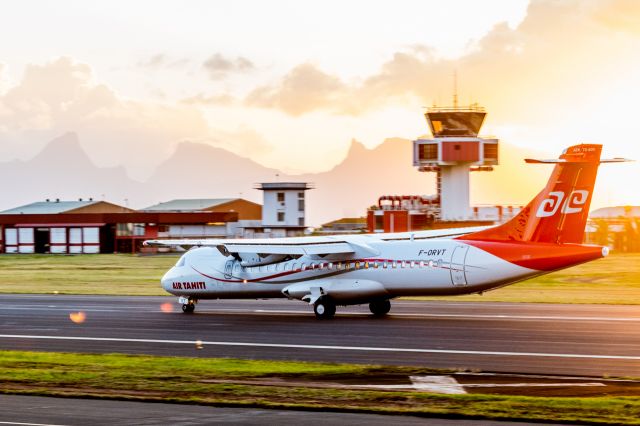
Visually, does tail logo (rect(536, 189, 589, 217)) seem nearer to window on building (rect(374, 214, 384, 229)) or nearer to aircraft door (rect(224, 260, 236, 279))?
aircraft door (rect(224, 260, 236, 279))

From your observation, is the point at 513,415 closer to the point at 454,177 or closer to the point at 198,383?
the point at 198,383

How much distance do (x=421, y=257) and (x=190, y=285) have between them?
36.7 feet

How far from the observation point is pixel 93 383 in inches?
825

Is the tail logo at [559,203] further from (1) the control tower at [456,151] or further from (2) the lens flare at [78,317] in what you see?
(1) the control tower at [456,151]

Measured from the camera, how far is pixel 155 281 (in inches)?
2618

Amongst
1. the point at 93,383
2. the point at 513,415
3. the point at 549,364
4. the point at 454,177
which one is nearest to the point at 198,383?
the point at 93,383

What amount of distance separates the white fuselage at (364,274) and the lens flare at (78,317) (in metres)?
4.02

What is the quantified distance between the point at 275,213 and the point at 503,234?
10630cm

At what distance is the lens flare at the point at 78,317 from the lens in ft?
121

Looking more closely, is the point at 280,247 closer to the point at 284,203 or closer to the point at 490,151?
the point at 490,151

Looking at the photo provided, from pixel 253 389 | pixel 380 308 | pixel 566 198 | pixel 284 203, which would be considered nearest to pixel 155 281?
pixel 380 308

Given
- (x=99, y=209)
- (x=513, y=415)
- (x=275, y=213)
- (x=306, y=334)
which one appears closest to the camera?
(x=513, y=415)

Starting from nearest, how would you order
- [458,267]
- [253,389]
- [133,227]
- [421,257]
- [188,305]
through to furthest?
[253,389]
[458,267]
[421,257]
[188,305]
[133,227]

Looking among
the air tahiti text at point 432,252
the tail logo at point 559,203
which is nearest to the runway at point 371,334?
the air tahiti text at point 432,252
